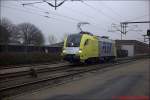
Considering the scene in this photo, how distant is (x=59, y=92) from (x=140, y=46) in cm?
8772

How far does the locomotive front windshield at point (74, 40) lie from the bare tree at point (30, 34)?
6053cm

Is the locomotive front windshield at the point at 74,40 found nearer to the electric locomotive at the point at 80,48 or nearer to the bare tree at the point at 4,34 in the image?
the electric locomotive at the point at 80,48

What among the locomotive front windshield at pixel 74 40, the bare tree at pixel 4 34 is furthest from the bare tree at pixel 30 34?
the locomotive front windshield at pixel 74 40

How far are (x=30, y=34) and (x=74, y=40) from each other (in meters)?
64.1

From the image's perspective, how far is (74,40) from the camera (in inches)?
1014

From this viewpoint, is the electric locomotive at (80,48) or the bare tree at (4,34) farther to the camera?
the bare tree at (4,34)

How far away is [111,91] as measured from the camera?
438 inches

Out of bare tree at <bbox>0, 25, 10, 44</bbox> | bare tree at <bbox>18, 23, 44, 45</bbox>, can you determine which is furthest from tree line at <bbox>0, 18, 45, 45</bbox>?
bare tree at <bbox>0, 25, 10, 44</bbox>

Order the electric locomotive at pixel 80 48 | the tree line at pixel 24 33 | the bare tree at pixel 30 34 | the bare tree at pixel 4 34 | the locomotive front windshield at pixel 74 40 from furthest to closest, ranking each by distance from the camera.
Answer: the bare tree at pixel 30 34, the tree line at pixel 24 33, the bare tree at pixel 4 34, the locomotive front windshield at pixel 74 40, the electric locomotive at pixel 80 48

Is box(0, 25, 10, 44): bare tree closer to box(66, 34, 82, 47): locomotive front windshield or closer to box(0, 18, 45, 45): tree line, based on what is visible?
box(0, 18, 45, 45): tree line

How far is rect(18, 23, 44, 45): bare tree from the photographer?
285 ft

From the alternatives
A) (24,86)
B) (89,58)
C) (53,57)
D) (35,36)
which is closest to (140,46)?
(35,36)

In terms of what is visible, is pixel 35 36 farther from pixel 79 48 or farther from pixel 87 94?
pixel 87 94

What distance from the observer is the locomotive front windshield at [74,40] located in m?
25.4
